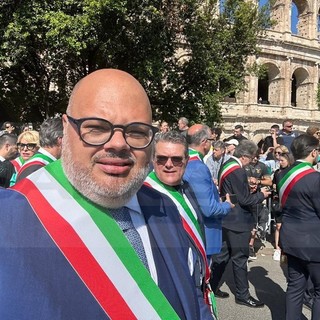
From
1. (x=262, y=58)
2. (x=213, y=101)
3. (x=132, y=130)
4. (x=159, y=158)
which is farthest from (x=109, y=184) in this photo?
(x=262, y=58)

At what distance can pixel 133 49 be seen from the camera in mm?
11016

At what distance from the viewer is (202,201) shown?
3.13m

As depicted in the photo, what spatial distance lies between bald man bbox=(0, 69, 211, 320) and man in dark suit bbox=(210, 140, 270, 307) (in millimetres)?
2767

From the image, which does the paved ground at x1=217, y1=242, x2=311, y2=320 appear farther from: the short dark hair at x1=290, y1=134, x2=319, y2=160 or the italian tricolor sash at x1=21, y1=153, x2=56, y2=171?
the italian tricolor sash at x1=21, y1=153, x2=56, y2=171

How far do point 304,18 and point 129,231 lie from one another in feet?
103

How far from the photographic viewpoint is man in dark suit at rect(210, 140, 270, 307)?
397 cm

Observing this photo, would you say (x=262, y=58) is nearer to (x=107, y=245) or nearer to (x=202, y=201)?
(x=202, y=201)

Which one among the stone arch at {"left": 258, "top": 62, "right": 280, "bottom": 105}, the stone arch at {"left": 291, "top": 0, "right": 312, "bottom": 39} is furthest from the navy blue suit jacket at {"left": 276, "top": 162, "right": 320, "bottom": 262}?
the stone arch at {"left": 291, "top": 0, "right": 312, "bottom": 39}

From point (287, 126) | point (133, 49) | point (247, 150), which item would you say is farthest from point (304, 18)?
point (247, 150)

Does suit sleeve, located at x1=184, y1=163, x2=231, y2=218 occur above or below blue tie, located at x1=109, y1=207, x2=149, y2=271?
below

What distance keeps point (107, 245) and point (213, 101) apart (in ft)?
38.6

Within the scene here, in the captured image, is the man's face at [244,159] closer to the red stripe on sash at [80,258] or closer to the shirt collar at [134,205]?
the shirt collar at [134,205]

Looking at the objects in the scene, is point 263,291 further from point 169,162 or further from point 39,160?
point 39,160

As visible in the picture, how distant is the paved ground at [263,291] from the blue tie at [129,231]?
9.96ft
